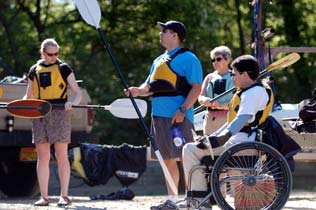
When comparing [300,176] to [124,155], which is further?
[300,176]

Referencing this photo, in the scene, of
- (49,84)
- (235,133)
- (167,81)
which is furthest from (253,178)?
(49,84)

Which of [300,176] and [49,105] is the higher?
[49,105]

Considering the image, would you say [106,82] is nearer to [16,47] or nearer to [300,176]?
[16,47]

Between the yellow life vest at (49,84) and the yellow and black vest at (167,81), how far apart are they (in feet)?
4.01

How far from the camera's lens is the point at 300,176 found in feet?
52.4

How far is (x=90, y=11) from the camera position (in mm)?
9430

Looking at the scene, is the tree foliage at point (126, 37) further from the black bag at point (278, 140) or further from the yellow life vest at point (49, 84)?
the black bag at point (278, 140)

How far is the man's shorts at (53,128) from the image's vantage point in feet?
31.5

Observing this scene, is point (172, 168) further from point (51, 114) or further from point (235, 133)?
point (51, 114)

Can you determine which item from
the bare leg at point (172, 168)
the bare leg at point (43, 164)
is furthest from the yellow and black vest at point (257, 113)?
the bare leg at point (43, 164)

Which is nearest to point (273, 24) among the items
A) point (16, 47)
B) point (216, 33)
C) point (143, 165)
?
point (216, 33)

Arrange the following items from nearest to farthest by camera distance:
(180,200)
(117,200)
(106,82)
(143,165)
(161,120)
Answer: (180,200), (161,120), (117,200), (143,165), (106,82)

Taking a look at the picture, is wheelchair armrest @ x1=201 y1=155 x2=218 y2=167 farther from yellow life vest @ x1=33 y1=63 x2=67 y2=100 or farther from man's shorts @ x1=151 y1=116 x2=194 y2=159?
yellow life vest @ x1=33 y1=63 x2=67 y2=100

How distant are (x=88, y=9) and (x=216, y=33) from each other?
9803 millimetres
